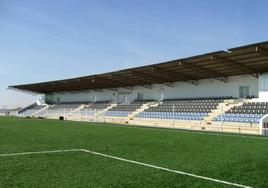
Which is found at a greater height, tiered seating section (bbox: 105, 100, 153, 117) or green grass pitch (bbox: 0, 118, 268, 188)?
tiered seating section (bbox: 105, 100, 153, 117)

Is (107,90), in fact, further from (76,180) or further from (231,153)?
(76,180)

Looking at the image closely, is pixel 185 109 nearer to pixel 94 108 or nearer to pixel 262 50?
pixel 262 50

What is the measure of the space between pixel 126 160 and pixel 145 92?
39.4m

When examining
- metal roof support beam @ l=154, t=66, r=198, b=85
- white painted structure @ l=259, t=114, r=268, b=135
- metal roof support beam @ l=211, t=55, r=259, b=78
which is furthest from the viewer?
metal roof support beam @ l=154, t=66, r=198, b=85

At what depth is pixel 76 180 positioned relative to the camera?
7.38 m

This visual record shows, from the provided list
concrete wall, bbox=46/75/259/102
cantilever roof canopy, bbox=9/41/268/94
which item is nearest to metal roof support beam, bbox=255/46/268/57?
cantilever roof canopy, bbox=9/41/268/94

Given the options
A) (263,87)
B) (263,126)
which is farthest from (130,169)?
(263,87)

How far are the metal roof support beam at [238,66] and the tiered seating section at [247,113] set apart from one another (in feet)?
10.2

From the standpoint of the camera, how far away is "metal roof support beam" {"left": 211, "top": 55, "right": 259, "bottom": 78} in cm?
3083

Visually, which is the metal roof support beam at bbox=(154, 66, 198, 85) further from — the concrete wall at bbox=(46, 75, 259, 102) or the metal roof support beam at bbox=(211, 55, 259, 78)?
the metal roof support beam at bbox=(211, 55, 259, 78)

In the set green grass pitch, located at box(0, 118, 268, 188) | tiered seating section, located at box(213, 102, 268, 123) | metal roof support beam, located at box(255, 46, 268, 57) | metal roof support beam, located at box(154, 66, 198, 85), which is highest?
metal roof support beam, located at box(255, 46, 268, 57)

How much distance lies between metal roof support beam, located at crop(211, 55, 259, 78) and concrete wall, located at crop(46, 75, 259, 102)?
1.12 meters

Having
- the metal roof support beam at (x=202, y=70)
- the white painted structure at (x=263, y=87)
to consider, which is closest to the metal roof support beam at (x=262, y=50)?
the white painted structure at (x=263, y=87)

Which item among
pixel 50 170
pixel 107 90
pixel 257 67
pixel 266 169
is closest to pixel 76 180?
pixel 50 170
